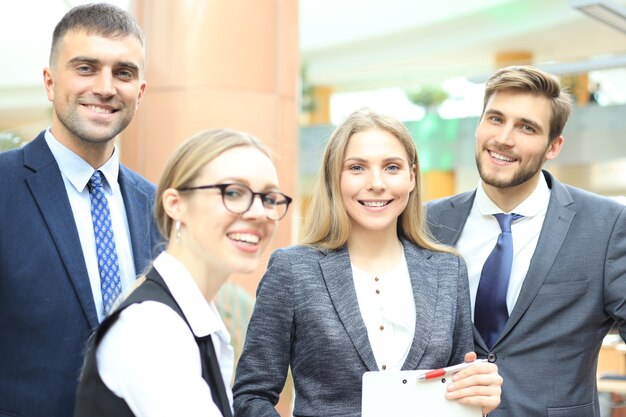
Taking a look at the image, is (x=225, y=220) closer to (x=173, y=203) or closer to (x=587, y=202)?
(x=173, y=203)

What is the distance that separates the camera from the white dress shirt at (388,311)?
2.46m

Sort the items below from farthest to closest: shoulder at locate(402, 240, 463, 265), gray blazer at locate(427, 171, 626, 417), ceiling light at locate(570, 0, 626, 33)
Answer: ceiling light at locate(570, 0, 626, 33) < gray blazer at locate(427, 171, 626, 417) < shoulder at locate(402, 240, 463, 265)

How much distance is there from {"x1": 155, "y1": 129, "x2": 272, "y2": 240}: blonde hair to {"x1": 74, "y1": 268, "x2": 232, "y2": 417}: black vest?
20cm

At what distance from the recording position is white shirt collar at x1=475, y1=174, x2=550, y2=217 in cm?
309

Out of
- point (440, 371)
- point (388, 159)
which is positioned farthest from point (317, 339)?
point (388, 159)

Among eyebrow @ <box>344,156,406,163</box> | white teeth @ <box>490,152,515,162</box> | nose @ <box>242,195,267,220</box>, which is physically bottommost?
white teeth @ <box>490,152,515,162</box>

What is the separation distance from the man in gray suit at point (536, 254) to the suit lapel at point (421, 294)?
386mm

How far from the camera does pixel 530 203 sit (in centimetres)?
310

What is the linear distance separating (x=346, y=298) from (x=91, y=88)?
90 cm

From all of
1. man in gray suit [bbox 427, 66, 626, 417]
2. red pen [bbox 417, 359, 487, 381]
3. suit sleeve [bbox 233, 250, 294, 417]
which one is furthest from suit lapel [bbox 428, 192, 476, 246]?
red pen [bbox 417, 359, 487, 381]

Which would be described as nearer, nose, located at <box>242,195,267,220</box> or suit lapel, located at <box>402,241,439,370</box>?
nose, located at <box>242,195,267,220</box>

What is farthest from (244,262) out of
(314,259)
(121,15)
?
(121,15)

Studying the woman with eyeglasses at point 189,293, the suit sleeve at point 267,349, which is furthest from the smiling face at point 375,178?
the woman with eyeglasses at point 189,293

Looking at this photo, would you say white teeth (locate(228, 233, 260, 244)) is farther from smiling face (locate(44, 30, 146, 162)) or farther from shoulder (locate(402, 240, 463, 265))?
shoulder (locate(402, 240, 463, 265))
